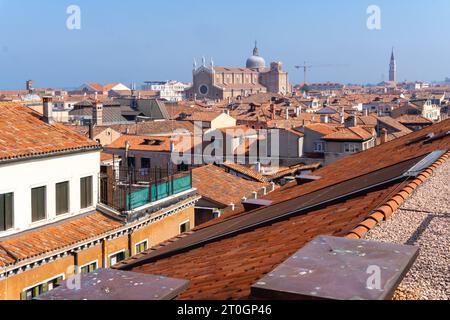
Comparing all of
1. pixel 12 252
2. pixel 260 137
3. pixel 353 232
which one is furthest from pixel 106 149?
pixel 353 232

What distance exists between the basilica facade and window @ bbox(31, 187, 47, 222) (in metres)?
104

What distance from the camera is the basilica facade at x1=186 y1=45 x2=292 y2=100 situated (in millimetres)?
126125

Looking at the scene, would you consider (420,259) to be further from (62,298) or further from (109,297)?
(62,298)

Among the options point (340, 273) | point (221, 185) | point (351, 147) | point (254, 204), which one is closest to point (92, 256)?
point (254, 204)

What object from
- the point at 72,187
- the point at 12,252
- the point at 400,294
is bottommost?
the point at 12,252

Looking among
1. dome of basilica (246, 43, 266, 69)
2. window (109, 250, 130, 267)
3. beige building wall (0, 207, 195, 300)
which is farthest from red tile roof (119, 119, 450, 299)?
dome of basilica (246, 43, 266, 69)

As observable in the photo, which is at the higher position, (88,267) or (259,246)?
(259,246)

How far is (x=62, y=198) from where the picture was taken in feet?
42.4

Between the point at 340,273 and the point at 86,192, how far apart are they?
36.7 feet

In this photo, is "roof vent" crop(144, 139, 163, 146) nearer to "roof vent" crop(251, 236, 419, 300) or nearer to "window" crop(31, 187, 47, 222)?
"window" crop(31, 187, 47, 222)

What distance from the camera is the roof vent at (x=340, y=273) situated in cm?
295

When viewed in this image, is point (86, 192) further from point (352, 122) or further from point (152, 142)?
point (352, 122)

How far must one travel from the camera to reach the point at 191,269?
5.77 metres
